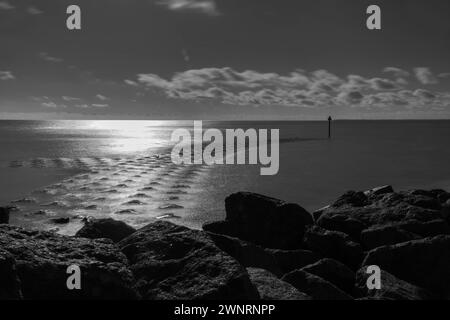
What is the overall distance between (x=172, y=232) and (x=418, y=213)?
18.0 ft

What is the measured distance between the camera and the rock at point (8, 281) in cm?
444

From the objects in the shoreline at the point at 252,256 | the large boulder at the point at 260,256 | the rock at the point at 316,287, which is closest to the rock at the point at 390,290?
the shoreline at the point at 252,256

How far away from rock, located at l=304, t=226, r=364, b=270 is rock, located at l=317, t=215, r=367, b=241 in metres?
0.71

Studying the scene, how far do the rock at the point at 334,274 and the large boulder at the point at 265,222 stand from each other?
185cm

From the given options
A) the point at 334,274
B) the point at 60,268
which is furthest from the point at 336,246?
the point at 60,268

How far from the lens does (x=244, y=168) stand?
23.6 metres

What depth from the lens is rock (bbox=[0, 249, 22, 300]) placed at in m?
4.44

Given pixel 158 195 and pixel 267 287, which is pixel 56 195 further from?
pixel 267 287

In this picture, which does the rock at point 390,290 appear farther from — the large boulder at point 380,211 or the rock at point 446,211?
the rock at point 446,211

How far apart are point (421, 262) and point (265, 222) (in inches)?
124

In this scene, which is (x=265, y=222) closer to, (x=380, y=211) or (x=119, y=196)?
(x=380, y=211)

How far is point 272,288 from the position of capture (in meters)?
5.66

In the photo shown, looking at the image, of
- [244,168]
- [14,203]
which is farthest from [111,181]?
[244,168]

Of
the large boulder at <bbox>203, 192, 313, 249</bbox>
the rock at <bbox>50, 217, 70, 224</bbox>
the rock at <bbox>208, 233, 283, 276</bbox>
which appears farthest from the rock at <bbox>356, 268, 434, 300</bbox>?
the rock at <bbox>50, 217, 70, 224</bbox>
